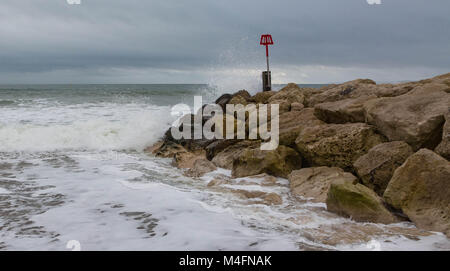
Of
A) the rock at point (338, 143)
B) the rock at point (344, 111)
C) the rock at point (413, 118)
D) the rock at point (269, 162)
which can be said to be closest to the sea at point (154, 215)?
the rock at point (269, 162)

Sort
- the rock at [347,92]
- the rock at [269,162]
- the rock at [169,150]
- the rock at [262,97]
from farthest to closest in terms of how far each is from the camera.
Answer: the rock at [262,97] < the rock at [169,150] < the rock at [347,92] < the rock at [269,162]

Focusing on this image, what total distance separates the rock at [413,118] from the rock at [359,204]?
3.64 feet

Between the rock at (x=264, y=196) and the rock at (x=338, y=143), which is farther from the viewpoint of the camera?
the rock at (x=338, y=143)

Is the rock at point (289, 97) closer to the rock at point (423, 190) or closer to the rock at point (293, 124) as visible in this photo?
the rock at point (293, 124)

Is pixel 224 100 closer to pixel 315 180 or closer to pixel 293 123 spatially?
pixel 293 123

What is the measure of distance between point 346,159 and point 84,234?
12.0 ft

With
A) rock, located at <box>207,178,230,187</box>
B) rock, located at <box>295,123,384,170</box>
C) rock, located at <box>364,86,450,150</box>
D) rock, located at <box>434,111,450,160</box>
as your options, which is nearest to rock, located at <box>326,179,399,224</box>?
rock, located at <box>434,111,450,160</box>

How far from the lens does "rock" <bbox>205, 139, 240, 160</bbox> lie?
23.4 feet

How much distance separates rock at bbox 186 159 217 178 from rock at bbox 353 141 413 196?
2.69m

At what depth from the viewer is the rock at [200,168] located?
6277 mm

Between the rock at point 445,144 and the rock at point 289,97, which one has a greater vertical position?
the rock at point 289,97

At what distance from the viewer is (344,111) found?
5859 mm

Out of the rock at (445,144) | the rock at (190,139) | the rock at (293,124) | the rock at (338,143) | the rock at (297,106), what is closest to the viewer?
the rock at (445,144)
